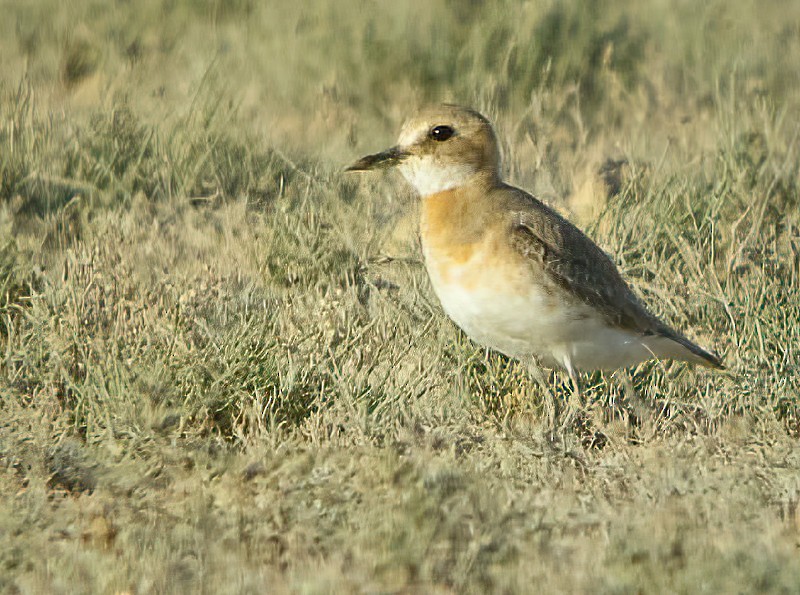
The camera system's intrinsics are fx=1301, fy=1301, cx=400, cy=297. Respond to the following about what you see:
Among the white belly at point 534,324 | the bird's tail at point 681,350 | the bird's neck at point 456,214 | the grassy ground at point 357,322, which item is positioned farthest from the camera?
the bird's tail at point 681,350

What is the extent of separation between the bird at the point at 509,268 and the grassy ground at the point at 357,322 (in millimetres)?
277

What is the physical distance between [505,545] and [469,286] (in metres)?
Answer: 1.25

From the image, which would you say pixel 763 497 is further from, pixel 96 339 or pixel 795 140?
pixel 795 140

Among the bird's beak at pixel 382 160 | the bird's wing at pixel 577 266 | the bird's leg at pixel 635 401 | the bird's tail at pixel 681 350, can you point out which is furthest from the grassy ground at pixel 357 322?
the bird's beak at pixel 382 160

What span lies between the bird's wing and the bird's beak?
564 millimetres

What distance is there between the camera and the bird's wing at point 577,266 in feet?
16.8

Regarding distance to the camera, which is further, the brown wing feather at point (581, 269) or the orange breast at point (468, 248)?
the brown wing feather at point (581, 269)

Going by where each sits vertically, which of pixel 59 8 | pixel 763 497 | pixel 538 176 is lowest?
pixel 59 8

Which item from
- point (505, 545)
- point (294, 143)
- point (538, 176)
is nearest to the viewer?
point (505, 545)

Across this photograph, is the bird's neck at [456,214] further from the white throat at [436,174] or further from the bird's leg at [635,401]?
the bird's leg at [635,401]

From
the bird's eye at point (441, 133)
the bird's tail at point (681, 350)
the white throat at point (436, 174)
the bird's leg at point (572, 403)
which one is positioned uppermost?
the bird's eye at point (441, 133)

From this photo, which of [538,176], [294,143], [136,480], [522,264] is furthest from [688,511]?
[294,143]

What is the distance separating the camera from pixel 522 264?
5.03 metres

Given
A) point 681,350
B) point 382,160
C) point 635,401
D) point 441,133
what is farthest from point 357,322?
point 681,350
